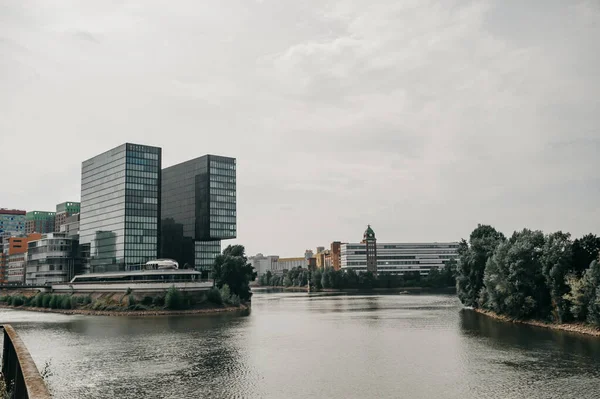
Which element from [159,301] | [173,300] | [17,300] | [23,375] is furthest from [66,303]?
[23,375]

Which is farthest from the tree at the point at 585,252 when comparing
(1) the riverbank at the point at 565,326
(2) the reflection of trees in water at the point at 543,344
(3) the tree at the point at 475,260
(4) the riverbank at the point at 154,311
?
(4) the riverbank at the point at 154,311

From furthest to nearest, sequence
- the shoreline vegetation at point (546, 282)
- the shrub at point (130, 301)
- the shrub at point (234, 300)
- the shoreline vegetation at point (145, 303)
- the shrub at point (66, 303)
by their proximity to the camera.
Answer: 1. the shrub at point (66, 303)
2. the shrub at point (234, 300)
3. the shrub at point (130, 301)
4. the shoreline vegetation at point (145, 303)
5. the shoreline vegetation at point (546, 282)

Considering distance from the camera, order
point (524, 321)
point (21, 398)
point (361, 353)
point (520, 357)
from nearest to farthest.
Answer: point (21, 398) < point (520, 357) < point (361, 353) < point (524, 321)

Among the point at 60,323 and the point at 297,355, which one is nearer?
the point at 297,355

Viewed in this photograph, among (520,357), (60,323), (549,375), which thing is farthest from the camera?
(60,323)

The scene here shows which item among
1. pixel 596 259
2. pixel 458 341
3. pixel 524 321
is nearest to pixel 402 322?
pixel 524 321

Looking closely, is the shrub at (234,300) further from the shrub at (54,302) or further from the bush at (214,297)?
the shrub at (54,302)

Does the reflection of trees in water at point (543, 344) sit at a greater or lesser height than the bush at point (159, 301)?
lesser

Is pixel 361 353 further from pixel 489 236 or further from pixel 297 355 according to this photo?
pixel 489 236

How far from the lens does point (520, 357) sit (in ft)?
205

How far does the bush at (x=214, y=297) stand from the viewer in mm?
144500

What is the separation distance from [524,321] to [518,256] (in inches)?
462

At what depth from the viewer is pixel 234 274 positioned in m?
164

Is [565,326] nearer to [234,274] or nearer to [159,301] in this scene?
[159,301]
